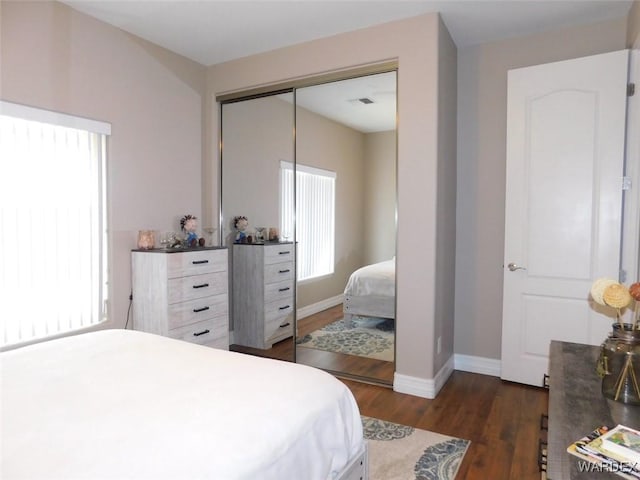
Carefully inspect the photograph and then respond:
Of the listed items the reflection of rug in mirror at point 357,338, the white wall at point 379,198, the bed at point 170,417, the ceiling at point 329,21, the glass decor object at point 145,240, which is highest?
the ceiling at point 329,21

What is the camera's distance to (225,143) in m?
3.98

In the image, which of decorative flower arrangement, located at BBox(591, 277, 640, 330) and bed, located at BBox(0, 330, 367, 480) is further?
decorative flower arrangement, located at BBox(591, 277, 640, 330)

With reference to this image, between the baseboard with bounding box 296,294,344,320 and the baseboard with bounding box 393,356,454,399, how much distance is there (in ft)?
2.74

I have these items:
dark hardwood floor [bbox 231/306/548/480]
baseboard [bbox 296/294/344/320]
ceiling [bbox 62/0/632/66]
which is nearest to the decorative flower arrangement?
dark hardwood floor [bbox 231/306/548/480]

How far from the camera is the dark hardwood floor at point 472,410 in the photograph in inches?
84.0

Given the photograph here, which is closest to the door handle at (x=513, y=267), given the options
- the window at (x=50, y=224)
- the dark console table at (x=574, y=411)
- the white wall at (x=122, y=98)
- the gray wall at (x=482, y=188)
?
the gray wall at (x=482, y=188)

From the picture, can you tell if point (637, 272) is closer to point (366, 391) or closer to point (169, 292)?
point (366, 391)

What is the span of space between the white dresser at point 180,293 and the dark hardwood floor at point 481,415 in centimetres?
124

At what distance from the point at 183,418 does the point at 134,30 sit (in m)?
3.11

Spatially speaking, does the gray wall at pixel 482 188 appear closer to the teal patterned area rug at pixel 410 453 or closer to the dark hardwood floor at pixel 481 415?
the dark hardwood floor at pixel 481 415

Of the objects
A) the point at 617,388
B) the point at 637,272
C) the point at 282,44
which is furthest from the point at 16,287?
the point at 637,272

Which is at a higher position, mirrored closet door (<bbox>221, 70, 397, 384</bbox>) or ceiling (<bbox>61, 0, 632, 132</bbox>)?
ceiling (<bbox>61, 0, 632, 132</bbox>)

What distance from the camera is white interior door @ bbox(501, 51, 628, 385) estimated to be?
2.80m

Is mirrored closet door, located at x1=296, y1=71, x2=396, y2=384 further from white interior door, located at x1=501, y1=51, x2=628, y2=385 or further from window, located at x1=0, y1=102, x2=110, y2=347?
window, located at x1=0, y1=102, x2=110, y2=347
